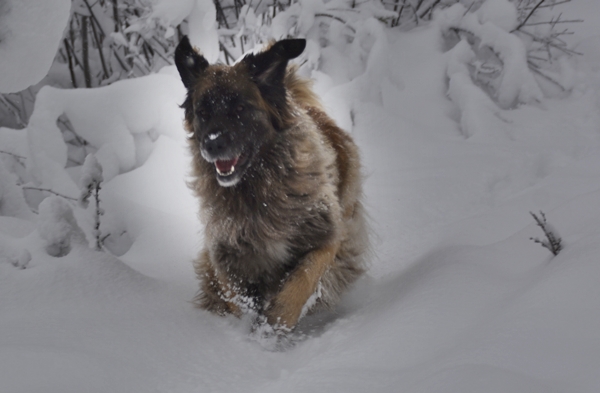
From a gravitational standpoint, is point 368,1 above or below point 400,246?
above

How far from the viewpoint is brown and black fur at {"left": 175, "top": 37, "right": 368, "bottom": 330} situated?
342 cm

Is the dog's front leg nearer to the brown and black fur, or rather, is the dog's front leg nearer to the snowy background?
the brown and black fur

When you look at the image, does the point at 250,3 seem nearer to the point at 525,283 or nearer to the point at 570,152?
the point at 570,152

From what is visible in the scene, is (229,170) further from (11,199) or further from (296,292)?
(11,199)

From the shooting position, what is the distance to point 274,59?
3574mm

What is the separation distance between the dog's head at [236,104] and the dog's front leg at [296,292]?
2.25 feet

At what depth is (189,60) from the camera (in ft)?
12.0

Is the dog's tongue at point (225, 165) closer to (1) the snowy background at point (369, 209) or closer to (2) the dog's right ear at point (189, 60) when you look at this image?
(2) the dog's right ear at point (189, 60)

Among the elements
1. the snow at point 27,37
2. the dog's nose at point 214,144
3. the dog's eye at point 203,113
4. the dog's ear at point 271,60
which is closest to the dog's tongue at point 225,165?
the dog's nose at point 214,144

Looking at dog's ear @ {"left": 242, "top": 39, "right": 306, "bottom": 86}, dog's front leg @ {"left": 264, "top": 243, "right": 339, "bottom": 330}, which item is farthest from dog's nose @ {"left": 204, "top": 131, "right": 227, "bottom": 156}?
dog's front leg @ {"left": 264, "top": 243, "right": 339, "bottom": 330}

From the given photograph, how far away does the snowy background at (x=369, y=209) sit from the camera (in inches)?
84.1

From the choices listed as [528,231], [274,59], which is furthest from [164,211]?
[528,231]

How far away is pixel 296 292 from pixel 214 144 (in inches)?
40.2

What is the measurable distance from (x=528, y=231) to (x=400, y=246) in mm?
1393
